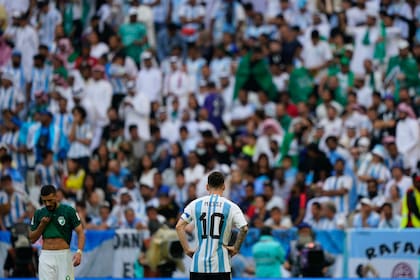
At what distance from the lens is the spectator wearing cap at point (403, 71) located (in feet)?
94.2

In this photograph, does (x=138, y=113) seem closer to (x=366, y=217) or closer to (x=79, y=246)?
(x=366, y=217)

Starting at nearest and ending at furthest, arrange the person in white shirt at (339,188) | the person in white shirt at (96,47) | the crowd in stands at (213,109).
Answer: the person in white shirt at (339,188), the crowd in stands at (213,109), the person in white shirt at (96,47)

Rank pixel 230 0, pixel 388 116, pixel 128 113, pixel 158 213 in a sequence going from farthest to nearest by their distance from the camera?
pixel 230 0 < pixel 128 113 < pixel 388 116 < pixel 158 213

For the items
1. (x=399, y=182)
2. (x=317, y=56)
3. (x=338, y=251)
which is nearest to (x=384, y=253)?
(x=338, y=251)

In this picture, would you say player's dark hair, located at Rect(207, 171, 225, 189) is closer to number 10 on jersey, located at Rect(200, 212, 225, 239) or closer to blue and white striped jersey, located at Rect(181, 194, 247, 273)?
blue and white striped jersey, located at Rect(181, 194, 247, 273)

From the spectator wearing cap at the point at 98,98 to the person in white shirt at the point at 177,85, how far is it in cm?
133

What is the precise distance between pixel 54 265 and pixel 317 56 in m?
14.1

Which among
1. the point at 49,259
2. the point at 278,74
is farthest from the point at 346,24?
the point at 49,259

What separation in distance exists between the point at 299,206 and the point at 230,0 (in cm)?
798

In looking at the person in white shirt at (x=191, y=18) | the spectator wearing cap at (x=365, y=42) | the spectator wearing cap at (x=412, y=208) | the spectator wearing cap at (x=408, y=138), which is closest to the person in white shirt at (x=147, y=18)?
the person in white shirt at (x=191, y=18)

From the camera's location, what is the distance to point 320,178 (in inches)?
1043

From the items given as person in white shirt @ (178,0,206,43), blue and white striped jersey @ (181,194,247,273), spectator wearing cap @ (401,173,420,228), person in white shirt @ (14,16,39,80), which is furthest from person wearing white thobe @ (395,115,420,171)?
blue and white striped jersey @ (181,194,247,273)

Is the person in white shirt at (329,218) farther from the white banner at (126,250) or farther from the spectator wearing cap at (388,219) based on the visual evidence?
the white banner at (126,250)

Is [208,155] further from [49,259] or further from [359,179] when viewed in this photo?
[49,259]
